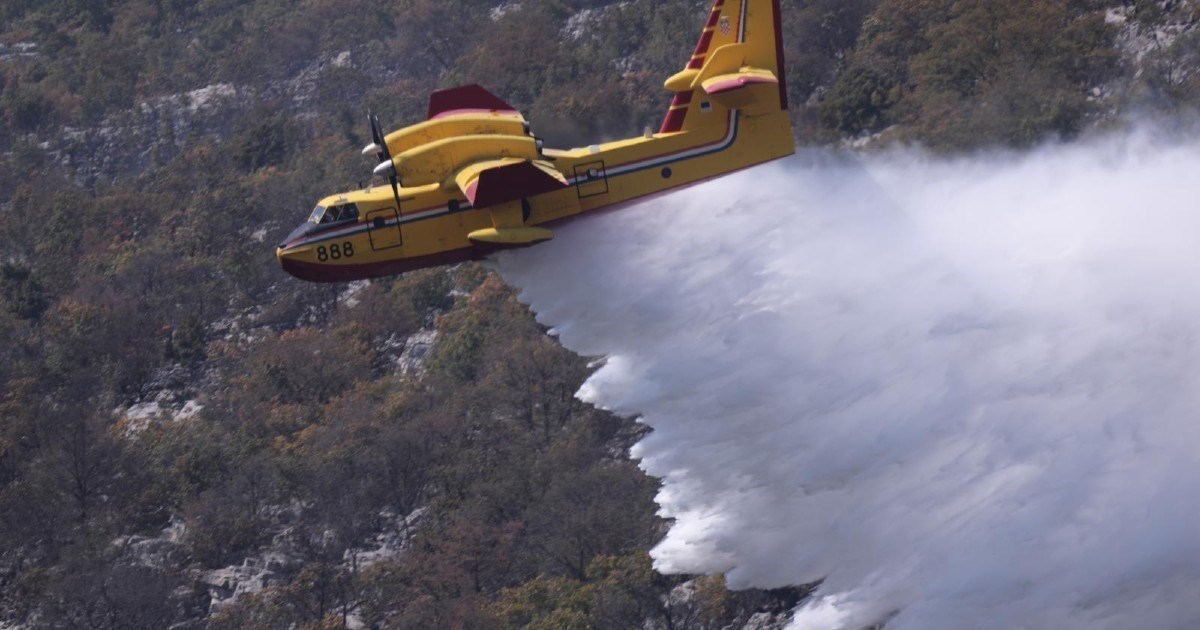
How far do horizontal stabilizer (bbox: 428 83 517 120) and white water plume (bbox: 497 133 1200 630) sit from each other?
2.79m

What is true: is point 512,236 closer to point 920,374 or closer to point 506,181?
point 506,181

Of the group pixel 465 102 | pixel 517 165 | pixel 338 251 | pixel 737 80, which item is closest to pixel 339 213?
pixel 338 251

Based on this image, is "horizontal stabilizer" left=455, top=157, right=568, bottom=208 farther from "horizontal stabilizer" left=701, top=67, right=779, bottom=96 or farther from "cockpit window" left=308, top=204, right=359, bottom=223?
"horizontal stabilizer" left=701, top=67, right=779, bottom=96

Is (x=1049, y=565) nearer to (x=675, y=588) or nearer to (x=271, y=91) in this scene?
(x=675, y=588)

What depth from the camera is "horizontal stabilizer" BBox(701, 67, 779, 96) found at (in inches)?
1083

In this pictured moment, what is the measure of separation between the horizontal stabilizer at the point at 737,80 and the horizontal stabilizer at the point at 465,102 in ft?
11.3

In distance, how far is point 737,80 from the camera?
27.6 meters

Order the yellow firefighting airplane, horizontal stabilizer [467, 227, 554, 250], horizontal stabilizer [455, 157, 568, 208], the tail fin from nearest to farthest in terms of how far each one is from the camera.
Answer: horizontal stabilizer [455, 157, 568, 208]
horizontal stabilizer [467, 227, 554, 250]
the yellow firefighting airplane
the tail fin

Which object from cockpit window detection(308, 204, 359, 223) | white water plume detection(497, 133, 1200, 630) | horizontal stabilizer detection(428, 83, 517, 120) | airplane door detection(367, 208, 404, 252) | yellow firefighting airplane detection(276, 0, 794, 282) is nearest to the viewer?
white water plume detection(497, 133, 1200, 630)

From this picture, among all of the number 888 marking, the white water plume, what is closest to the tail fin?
the white water plume

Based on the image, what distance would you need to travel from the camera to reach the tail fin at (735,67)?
28.1 metres

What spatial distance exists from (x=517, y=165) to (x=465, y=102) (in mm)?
3060

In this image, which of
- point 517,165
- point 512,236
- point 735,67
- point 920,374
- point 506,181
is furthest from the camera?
point 735,67

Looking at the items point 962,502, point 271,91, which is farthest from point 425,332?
point 962,502
